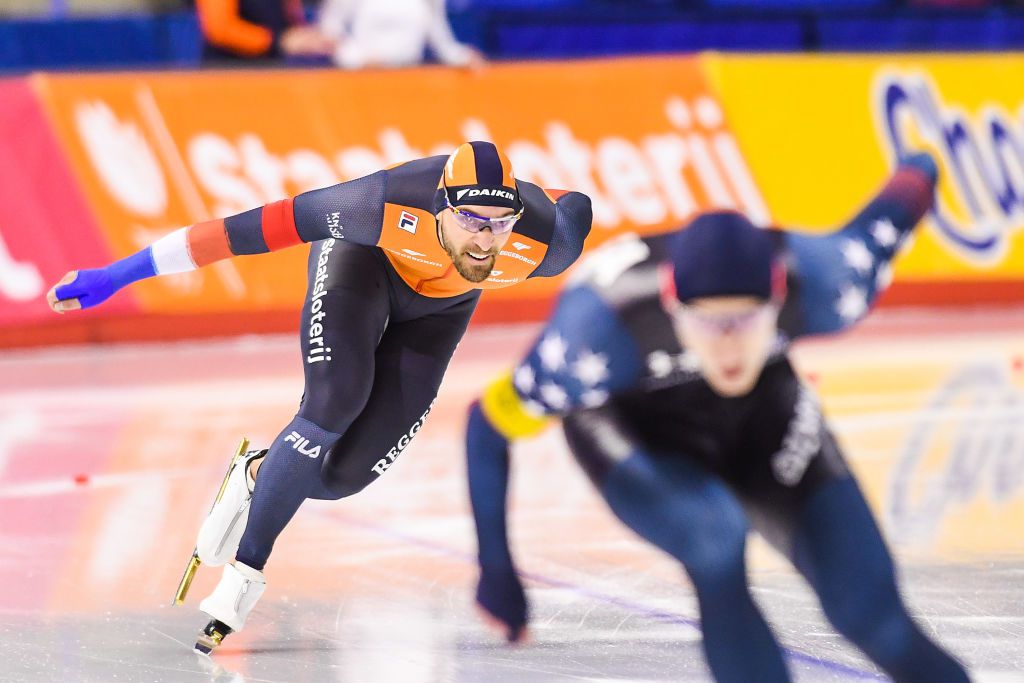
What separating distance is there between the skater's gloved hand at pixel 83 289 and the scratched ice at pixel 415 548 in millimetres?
811

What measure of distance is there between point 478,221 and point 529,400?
36.7 inches

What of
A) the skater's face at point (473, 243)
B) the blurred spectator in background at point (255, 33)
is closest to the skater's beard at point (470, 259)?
the skater's face at point (473, 243)

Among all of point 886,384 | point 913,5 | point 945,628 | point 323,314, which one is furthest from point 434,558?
point 913,5

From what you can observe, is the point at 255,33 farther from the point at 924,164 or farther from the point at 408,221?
the point at 924,164

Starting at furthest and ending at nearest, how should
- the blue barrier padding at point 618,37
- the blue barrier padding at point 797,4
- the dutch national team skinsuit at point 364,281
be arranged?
the blue barrier padding at point 797,4 < the blue barrier padding at point 618,37 < the dutch national team skinsuit at point 364,281

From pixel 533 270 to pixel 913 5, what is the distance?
8331mm

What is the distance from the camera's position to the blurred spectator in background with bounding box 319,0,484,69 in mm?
8859

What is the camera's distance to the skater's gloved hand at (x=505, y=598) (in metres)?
3.05

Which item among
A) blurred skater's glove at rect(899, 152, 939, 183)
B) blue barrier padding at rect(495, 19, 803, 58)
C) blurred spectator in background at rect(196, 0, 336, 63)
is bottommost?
blue barrier padding at rect(495, 19, 803, 58)

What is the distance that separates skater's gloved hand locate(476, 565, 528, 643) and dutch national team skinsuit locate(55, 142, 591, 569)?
0.86 metres

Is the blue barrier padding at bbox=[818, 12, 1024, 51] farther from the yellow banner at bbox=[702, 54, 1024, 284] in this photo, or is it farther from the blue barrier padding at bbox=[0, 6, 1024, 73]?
the yellow banner at bbox=[702, 54, 1024, 284]

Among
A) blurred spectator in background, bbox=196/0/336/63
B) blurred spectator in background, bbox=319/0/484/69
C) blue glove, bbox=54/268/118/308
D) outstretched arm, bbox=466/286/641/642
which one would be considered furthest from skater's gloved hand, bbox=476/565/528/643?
blurred spectator in background, bbox=319/0/484/69

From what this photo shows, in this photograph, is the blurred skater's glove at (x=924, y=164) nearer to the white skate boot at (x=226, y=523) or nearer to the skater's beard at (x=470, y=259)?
the skater's beard at (x=470, y=259)

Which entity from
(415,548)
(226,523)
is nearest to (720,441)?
(226,523)
